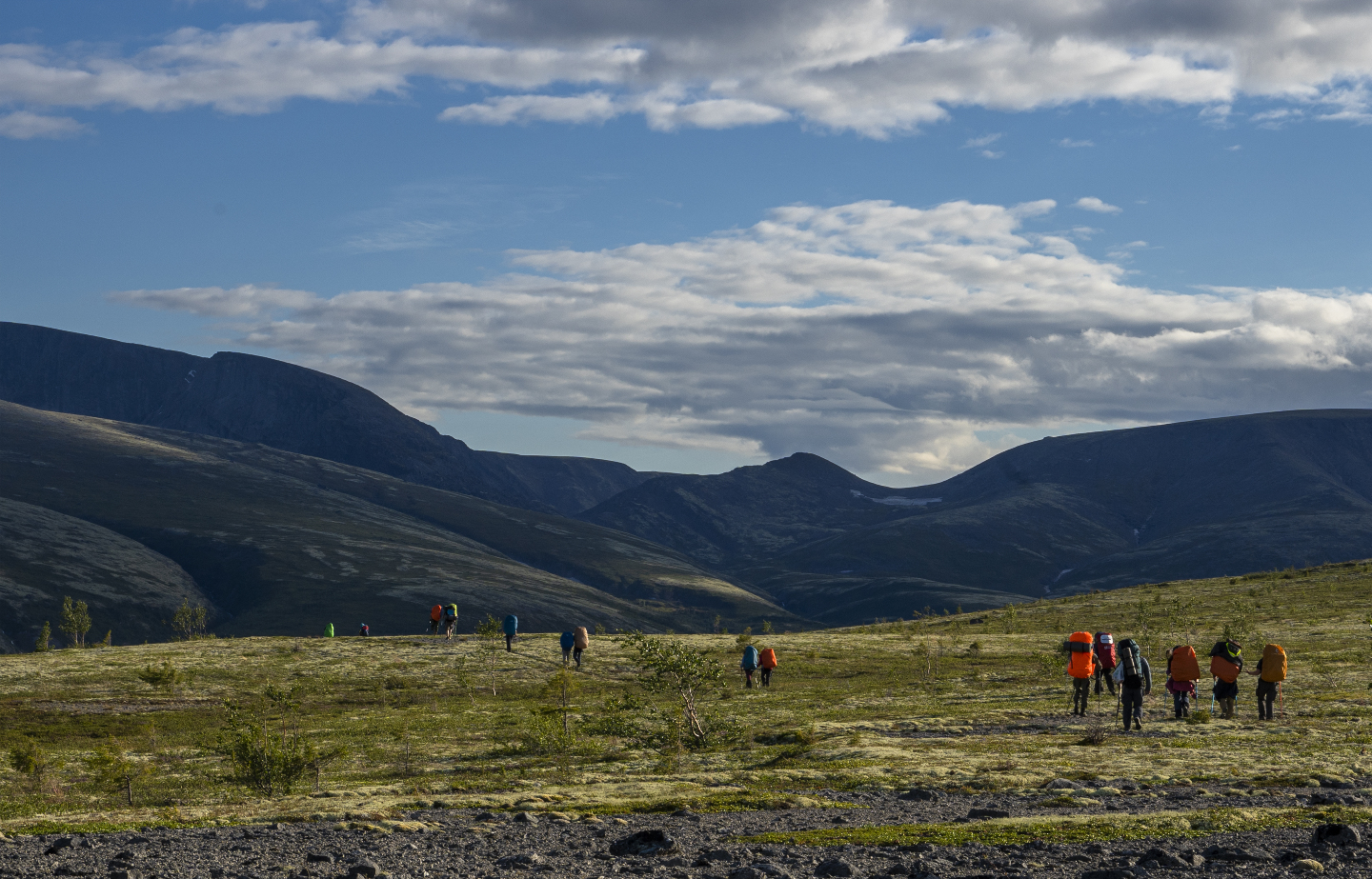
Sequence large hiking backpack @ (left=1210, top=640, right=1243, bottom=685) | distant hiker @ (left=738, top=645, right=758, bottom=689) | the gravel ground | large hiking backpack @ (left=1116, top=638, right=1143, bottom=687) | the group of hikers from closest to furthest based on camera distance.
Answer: the gravel ground
large hiking backpack @ (left=1116, top=638, right=1143, bottom=687)
the group of hikers
large hiking backpack @ (left=1210, top=640, right=1243, bottom=685)
distant hiker @ (left=738, top=645, right=758, bottom=689)

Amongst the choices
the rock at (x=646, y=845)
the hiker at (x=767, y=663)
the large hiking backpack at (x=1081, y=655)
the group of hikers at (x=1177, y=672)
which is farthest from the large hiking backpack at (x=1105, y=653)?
the rock at (x=646, y=845)

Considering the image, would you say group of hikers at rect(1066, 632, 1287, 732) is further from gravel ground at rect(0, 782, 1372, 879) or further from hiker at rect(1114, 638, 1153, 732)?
gravel ground at rect(0, 782, 1372, 879)

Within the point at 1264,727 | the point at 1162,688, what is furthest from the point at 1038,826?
the point at 1162,688

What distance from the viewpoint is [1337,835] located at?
16.8 meters

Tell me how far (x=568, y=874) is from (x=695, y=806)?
668 cm

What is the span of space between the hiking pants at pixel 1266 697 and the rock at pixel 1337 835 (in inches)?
701

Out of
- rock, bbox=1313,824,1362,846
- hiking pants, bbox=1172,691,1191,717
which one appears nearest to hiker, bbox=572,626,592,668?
hiking pants, bbox=1172,691,1191,717

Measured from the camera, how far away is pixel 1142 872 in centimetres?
1524

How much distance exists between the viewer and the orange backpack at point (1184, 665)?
34.2 m

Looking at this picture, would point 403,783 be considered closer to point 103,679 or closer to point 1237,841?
point 1237,841

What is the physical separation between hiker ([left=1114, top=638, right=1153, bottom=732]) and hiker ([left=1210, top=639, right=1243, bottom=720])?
301 centimetres

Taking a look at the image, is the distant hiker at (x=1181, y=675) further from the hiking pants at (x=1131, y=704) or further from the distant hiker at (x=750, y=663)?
the distant hiker at (x=750, y=663)

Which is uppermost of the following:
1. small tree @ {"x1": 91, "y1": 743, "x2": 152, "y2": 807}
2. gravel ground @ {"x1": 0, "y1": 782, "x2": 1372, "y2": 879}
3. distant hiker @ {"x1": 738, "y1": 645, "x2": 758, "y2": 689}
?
gravel ground @ {"x1": 0, "y1": 782, "x2": 1372, "y2": 879}

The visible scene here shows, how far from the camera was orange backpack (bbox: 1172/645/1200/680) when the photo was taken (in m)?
34.2
